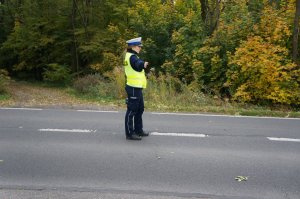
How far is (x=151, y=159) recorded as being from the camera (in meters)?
6.70

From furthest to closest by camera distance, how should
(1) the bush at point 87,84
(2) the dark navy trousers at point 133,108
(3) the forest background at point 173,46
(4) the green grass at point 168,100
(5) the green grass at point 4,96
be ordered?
(1) the bush at point 87,84 < (5) the green grass at point 4,96 < (3) the forest background at point 173,46 < (4) the green grass at point 168,100 < (2) the dark navy trousers at point 133,108

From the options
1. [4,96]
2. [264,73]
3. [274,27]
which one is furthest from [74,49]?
[264,73]

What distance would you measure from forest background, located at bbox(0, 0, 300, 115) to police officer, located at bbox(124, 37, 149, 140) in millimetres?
4692

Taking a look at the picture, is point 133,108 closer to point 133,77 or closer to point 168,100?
point 133,77

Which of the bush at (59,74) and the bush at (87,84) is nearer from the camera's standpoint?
the bush at (87,84)

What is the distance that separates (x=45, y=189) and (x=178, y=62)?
11.7 m

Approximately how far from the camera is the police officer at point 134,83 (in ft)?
24.7

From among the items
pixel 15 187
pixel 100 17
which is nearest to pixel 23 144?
pixel 15 187

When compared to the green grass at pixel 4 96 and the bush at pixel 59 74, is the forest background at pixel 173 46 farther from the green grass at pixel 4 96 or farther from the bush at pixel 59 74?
the green grass at pixel 4 96

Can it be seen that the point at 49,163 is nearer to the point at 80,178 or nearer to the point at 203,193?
the point at 80,178

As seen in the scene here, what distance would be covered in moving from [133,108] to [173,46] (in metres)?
9.86

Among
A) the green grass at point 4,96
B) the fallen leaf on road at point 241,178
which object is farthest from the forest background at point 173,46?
the fallen leaf on road at point 241,178

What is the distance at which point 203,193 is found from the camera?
5262mm

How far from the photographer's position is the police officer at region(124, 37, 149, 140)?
7535 mm
